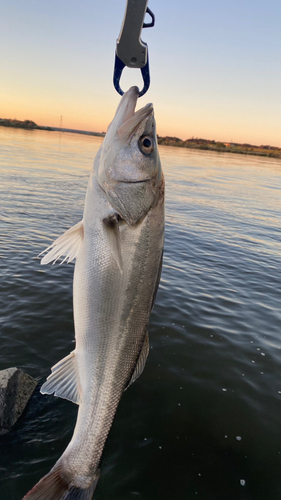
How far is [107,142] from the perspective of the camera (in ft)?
11.2

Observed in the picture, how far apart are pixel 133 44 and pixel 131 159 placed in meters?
1.11

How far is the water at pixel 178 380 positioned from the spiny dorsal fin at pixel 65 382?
229cm

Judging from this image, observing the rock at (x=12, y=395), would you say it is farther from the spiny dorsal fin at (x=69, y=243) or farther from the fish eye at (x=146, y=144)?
the fish eye at (x=146, y=144)

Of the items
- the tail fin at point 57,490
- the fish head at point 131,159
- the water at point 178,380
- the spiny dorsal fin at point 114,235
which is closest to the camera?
the tail fin at point 57,490

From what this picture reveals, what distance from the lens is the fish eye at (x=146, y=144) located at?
3.36 meters

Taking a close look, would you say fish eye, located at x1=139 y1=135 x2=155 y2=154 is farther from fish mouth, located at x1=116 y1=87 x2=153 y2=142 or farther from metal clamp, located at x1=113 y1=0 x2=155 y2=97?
metal clamp, located at x1=113 y1=0 x2=155 y2=97

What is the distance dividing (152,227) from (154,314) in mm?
6343

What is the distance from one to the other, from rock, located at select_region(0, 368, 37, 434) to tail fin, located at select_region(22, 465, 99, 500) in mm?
2653

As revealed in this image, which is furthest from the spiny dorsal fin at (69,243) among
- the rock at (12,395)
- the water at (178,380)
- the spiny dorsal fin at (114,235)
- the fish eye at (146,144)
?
the water at (178,380)

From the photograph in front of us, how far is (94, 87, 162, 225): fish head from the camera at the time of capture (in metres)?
3.29

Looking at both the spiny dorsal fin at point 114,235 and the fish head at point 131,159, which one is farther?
the fish head at point 131,159

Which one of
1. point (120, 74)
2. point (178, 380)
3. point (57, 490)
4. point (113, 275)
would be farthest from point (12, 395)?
point (120, 74)

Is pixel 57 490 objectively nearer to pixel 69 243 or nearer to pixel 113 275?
pixel 113 275

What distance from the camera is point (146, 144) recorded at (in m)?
3.38
